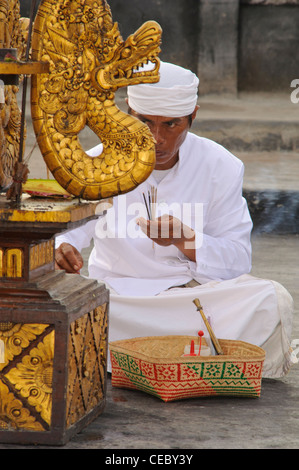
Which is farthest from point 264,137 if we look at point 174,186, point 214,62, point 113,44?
point 113,44

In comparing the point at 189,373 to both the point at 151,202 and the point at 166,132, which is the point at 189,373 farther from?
the point at 166,132

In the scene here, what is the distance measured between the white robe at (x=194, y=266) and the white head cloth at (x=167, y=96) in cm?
25

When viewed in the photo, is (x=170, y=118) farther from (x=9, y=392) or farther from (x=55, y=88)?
(x=9, y=392)

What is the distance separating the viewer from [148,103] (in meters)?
4.23

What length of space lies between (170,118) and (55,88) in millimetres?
1146

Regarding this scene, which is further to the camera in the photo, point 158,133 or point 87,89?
point 158,133

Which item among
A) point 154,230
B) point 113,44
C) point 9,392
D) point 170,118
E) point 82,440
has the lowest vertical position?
point 82,440

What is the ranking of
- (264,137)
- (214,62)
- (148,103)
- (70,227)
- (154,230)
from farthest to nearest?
(214,62) < (264,137) < (148,103) < (154,230) < (70,227)

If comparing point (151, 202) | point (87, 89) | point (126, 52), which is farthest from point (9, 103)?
point (151, 202)

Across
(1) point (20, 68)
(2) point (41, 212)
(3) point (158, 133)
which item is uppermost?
(1) point (20, 68)

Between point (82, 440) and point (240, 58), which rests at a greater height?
point (240, 58)

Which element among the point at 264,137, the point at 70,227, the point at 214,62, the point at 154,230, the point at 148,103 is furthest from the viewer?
the point at 214,62

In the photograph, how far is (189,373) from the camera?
11.7 feet

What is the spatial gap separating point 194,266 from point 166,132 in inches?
25.1
